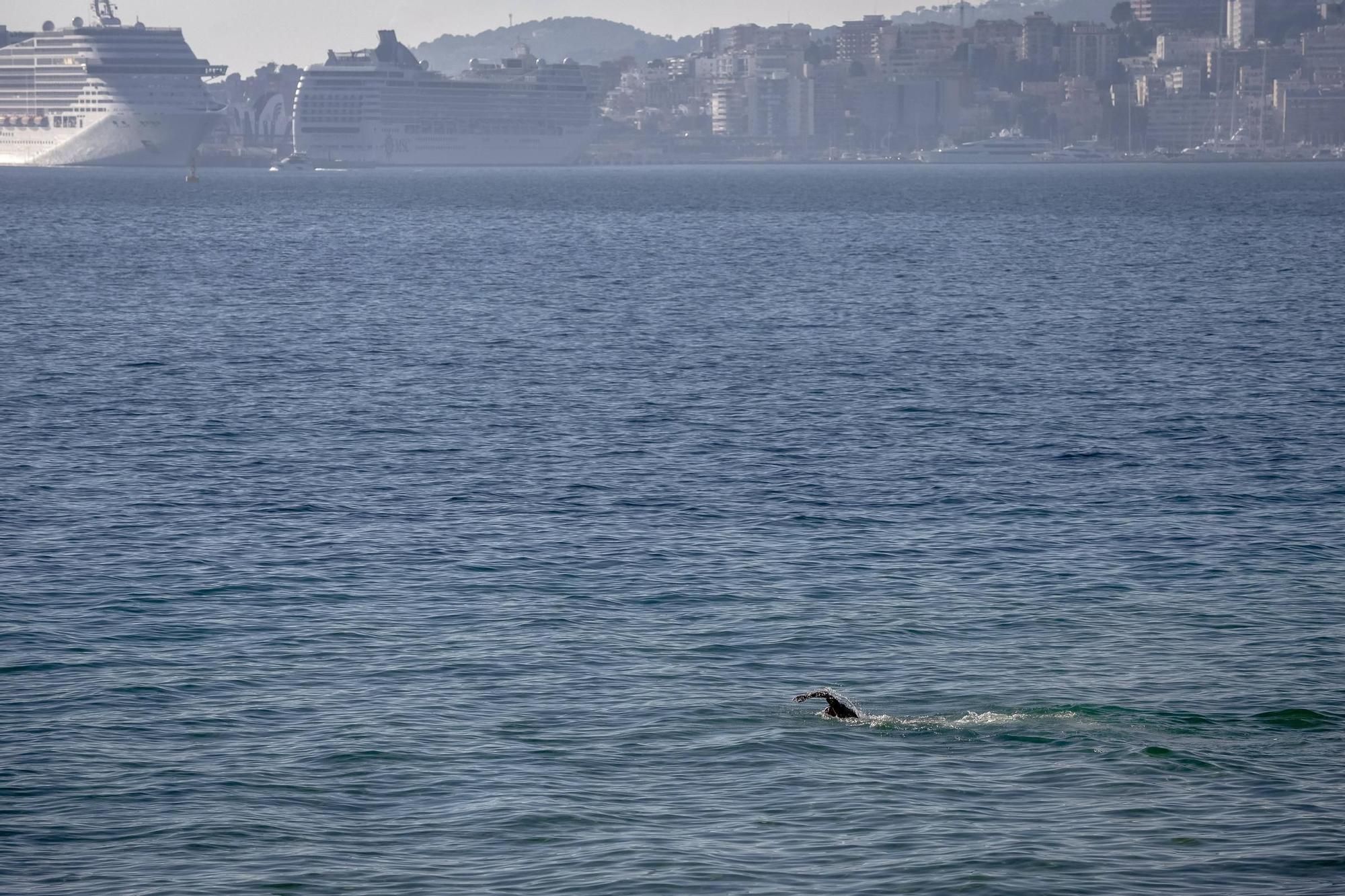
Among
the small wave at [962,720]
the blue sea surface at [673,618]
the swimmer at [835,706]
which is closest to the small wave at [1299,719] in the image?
the blue sea surface at [673,618]

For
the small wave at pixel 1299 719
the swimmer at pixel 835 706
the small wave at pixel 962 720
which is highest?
the swimmer at pixel 835 706

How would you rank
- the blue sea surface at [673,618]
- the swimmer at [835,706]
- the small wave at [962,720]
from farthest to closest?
1. the small wave at [962,720]
2. the swimmer at [835,706]
3. the blue sea surface at [673,618]

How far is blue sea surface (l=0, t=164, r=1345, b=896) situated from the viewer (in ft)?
74.7

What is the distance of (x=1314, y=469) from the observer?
45688 mm

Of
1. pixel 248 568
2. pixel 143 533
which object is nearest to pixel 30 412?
pixel 143 533

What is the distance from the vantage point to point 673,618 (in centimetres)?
3262

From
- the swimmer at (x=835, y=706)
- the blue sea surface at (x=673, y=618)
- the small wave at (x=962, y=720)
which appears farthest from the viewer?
the small wave at (x=962, y=720)

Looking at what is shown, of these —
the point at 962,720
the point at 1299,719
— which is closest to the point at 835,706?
the point at 962,720

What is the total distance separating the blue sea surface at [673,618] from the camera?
74.7 ft

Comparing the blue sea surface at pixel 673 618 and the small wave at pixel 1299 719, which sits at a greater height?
the blue sea surface at pixel 673 618

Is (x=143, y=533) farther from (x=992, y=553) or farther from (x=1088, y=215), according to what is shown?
(x=1088, y=215)

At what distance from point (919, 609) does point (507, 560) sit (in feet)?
29.9

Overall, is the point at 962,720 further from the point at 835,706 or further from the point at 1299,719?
the point at 1299,719

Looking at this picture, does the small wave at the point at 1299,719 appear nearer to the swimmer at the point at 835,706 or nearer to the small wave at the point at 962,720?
the small wave at the point at 962,720
